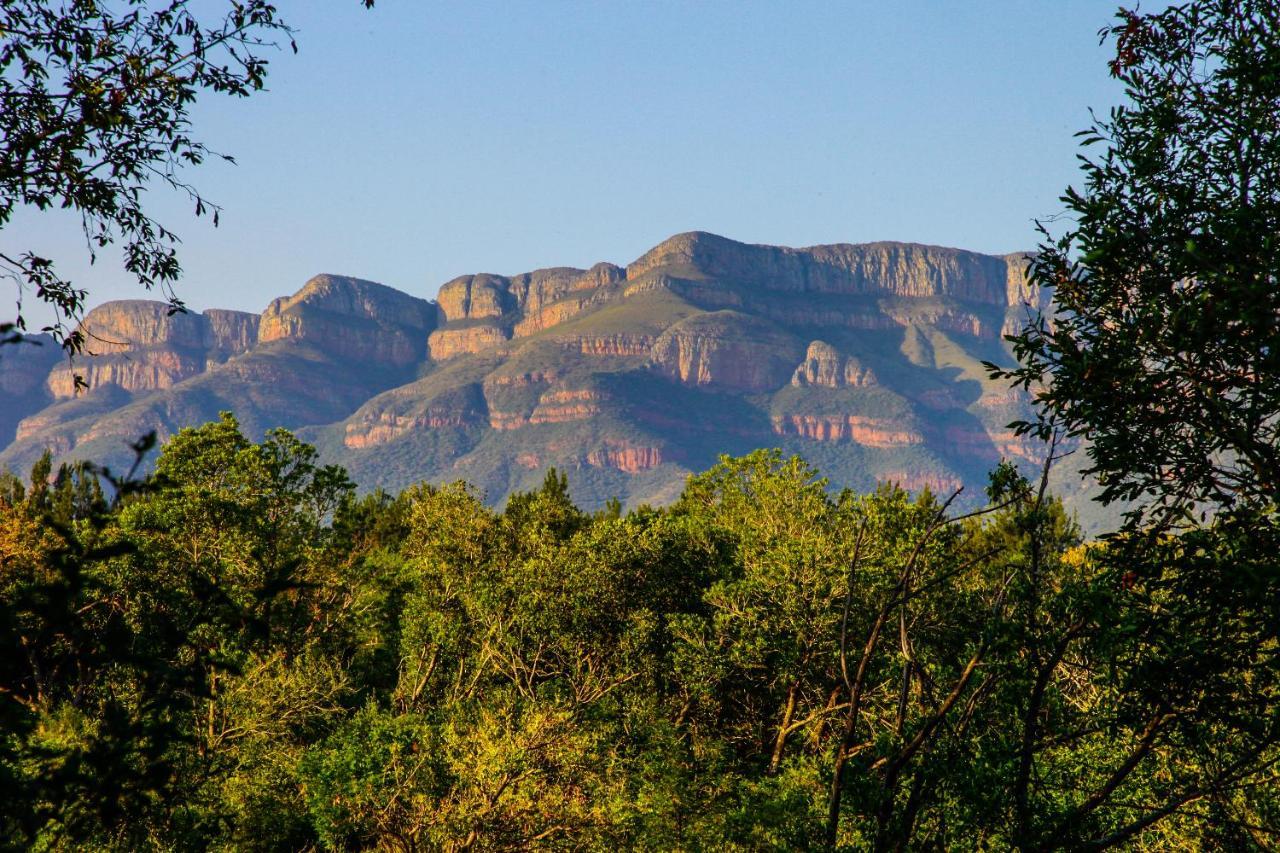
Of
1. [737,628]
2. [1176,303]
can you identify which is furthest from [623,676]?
[1176,303]

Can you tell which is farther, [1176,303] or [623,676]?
[623,676]

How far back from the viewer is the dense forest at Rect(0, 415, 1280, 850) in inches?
396

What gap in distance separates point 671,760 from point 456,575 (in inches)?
515

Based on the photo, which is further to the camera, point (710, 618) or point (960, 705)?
A: point (710, 618)

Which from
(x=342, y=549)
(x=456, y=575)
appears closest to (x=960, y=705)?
(x=456, y=575)

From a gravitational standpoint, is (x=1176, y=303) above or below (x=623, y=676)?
above

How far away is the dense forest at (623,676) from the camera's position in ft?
33.0

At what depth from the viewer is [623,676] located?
29.1m

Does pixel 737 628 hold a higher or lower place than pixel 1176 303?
lower

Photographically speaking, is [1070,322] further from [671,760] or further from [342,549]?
[342,549]

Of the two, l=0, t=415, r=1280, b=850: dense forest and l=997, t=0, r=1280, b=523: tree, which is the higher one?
l=997, t=0, r=1280, b=523: tree

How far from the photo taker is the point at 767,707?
106ft

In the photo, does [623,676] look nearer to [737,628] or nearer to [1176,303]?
[737,628]

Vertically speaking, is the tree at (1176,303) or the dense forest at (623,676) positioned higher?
the tree at (1176,303)
